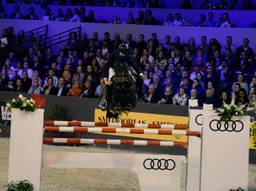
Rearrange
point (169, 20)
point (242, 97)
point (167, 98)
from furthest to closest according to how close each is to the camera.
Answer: point (169, 20)
point (167, 98)
point (242, 97)

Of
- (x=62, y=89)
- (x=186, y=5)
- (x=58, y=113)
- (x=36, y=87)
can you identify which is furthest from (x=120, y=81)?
(x=186, y=5)

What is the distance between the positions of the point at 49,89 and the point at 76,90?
93cm

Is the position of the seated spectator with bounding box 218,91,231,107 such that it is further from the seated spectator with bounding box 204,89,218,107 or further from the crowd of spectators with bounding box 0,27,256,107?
the seated spectator with bounding box 204,89,218,107

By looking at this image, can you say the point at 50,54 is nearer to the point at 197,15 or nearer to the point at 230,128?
the point at 197,15

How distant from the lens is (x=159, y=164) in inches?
379

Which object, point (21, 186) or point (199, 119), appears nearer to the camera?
point (21, 186)

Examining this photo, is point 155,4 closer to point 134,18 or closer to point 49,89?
point 134,18

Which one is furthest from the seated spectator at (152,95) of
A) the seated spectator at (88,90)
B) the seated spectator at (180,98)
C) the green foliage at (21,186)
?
the green foliage at (21,186)

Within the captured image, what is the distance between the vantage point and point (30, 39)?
2225 cm

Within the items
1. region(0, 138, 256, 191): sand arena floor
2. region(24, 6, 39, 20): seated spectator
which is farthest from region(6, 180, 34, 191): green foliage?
region(24, 6, 39, 20): seated spectator

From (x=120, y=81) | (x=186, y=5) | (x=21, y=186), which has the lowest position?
(x=21, y=186)

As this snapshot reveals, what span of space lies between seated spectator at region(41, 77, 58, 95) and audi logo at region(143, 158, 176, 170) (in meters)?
A: 8.31

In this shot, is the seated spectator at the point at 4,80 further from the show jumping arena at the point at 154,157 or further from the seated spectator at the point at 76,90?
the show jumping arena at the point at 154,157

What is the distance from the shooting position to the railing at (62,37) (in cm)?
2169
